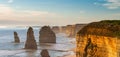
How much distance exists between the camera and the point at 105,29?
40719 mm

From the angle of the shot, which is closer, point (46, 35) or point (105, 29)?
point (105, 29)

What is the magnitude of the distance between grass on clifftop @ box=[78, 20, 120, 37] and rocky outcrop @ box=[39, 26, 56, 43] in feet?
353

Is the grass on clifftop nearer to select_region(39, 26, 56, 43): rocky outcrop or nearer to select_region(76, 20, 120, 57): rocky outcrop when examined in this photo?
select_region(76, 20, 120, 57): rocky outcrop

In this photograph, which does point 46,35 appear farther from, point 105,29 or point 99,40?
point 99,40

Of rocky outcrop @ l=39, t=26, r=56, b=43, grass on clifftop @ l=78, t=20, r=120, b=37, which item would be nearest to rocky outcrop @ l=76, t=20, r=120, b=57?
grass on clifftop @ l=78, t=20, r=120, b=37

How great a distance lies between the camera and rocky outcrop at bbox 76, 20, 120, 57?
3606 centimetres

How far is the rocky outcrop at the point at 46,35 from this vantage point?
15188 cm

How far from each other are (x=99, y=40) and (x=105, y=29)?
237 centimetres

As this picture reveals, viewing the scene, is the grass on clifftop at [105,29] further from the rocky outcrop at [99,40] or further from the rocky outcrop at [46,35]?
the rocky outcrop at [46,35]

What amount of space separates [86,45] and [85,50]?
888 mm

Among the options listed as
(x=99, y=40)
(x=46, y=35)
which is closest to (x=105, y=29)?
(x=99, y=40)

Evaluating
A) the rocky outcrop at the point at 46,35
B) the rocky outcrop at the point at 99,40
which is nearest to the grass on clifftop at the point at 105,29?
the rocky outcrop at the point at 99,40

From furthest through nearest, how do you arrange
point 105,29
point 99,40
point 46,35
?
point 46,35 → point 105,29 → point 99,40

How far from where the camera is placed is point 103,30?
40.9 m
